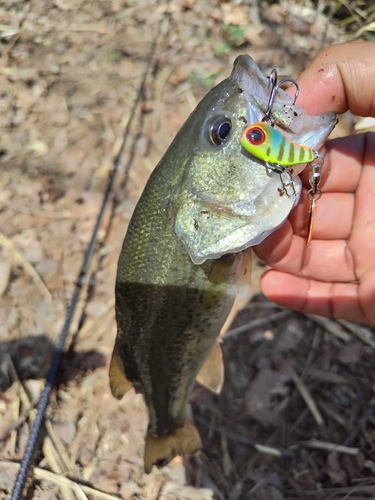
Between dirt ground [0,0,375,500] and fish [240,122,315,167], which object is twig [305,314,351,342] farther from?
fish [240,122,315,167]

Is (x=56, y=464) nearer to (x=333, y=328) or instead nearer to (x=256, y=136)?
(x=333, y=328)

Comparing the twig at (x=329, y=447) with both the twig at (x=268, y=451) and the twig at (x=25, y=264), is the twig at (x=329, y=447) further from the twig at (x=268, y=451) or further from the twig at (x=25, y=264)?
the twig at (x=25, y=264)

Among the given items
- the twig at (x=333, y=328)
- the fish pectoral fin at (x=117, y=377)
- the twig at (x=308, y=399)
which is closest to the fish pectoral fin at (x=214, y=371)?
the fish pectoral fin at (x=117, y=377)

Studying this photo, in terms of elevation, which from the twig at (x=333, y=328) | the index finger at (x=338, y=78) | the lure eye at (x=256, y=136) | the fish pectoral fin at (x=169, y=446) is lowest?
the fish pectoral fin at (x=169, y=446)

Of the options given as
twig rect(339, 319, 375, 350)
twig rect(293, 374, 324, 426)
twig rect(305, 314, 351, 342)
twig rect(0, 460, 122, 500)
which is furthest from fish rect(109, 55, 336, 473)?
twig rect(339, 319, 375, 350)

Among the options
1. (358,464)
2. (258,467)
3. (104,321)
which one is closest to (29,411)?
(104,321)
